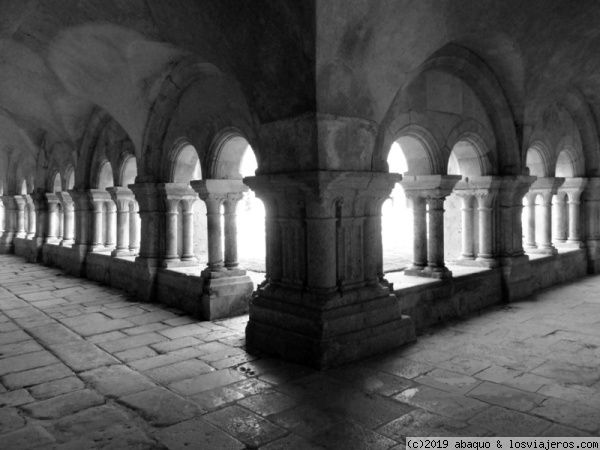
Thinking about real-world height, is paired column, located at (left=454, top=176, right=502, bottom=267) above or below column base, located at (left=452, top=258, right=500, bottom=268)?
above

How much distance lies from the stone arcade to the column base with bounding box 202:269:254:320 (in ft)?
0.07

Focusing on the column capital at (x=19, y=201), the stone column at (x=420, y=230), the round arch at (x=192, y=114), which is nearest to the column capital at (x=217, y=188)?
the round arch at (x=192, y=114)

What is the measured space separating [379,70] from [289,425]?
2.74 meters

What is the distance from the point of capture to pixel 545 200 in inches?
285

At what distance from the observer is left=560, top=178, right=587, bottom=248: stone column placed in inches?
305

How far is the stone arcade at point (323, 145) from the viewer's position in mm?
3725

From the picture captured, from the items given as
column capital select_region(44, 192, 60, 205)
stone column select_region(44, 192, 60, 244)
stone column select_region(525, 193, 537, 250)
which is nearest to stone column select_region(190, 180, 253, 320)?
stone column select_region(525, 193, 537, 250)

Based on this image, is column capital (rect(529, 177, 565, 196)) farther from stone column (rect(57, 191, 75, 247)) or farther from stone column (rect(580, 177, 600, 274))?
stone column (rect(57, 191, 75, 247))

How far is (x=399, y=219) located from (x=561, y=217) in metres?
4.28

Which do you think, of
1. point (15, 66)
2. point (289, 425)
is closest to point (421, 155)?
point (289, 425)

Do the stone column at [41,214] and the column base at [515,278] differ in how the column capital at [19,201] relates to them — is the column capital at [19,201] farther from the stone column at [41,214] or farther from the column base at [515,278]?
the column base at [515,278]

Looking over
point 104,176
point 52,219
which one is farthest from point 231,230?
point 52,219

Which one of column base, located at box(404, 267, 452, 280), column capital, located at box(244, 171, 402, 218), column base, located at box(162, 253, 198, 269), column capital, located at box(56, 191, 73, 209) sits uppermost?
column capital, located at box(56, 191, 73, 209)

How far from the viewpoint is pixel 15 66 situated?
275 inches
